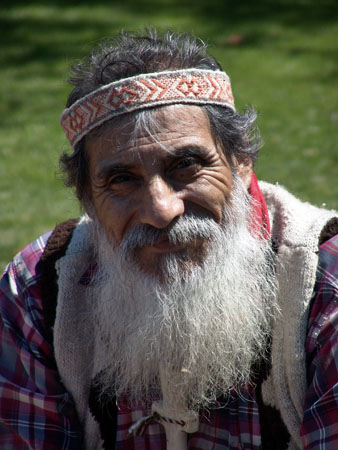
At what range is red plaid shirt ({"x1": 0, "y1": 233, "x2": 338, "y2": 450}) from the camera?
93.3 inches

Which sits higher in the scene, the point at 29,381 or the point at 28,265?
the point at 28,265

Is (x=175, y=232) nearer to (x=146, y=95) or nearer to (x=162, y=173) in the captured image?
(x=162, y=173)

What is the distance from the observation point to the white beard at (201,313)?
2545 millimetres

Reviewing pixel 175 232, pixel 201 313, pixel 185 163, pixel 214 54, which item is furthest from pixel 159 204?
pixel 214 54

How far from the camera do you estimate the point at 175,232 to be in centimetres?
245

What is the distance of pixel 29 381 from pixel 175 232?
3.30ft

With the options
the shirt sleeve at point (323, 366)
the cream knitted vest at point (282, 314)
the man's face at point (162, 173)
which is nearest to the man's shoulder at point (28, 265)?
the cream knitted vest at point (282, 314)

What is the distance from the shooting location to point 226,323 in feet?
8.61

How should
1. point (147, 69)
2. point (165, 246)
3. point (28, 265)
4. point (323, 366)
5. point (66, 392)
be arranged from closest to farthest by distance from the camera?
point (323, 366) → point (165, 246) → point (147, 69) → point (66, 392) → point (28, 265)

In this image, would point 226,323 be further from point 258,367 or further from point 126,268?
point 126,268

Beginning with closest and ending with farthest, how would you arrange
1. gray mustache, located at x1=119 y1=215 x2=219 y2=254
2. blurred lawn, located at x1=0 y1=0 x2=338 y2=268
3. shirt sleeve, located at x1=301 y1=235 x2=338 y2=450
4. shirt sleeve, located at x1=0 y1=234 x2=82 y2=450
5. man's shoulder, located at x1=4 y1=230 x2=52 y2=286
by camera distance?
shirt sleeve, located at x1=301 y1=235 x2=338 y2=450
gray mustache, located at x1=119 y1=215 x2=219 y2=254
shirt sleeve, located at x1=0 y1=234 x2=82 y2=450
man's shoulder, located at x1=4 y1=230 x2=52 y2=286
blurred lawn, located at x1=0 y1=0 x2=338 y2=268

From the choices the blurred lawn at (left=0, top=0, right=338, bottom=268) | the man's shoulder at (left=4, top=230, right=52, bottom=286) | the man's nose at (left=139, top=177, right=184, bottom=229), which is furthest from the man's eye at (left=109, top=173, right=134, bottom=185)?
the blurred lawn at (left=0, top=0, right=338, bottom=268)

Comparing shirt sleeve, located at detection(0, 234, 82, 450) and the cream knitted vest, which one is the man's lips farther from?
shirt sleeve, located at detection(0, 234, 82, 450)

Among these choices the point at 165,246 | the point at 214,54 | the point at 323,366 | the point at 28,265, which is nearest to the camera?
the point at 323,366
